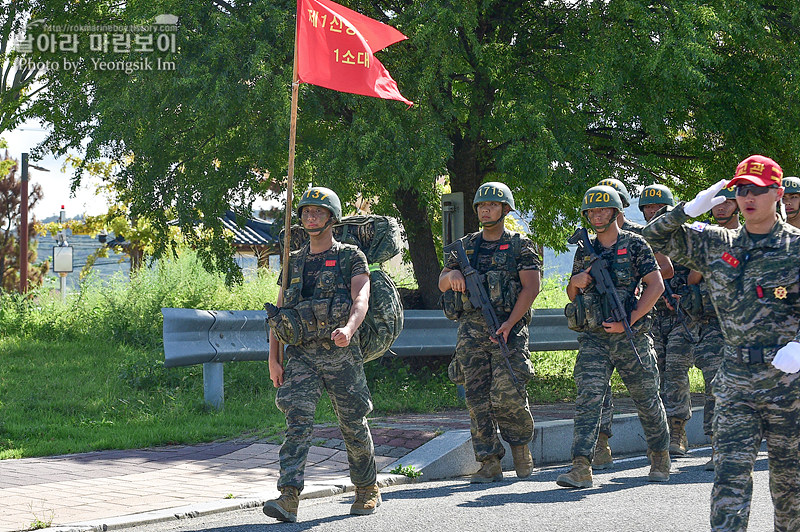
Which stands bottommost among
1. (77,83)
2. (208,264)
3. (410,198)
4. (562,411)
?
(562,411)

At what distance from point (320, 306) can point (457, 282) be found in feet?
5.01

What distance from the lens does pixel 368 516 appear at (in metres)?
5.82

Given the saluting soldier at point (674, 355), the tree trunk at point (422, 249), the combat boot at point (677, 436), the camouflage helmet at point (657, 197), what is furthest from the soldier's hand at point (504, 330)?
the tree trunk at point (422, 249)

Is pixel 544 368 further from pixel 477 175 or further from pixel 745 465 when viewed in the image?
pixel 745 465

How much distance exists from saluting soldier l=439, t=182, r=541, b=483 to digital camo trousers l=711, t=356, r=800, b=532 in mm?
2650

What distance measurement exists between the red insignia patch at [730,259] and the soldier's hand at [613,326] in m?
2.49

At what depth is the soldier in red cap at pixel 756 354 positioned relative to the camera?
4371mm

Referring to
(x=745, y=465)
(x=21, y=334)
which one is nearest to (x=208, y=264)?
(x=21, y=334)

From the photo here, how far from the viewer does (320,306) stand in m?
5.87

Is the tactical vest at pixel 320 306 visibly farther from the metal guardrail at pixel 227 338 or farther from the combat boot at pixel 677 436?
the combat boot at pixel 677 436

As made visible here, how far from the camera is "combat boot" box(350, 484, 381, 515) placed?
5898 millimetres

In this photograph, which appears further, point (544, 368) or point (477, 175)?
point (544, 368)

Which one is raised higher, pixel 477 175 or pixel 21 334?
pixel 477 175

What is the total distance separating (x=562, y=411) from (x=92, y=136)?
21.2 feet
